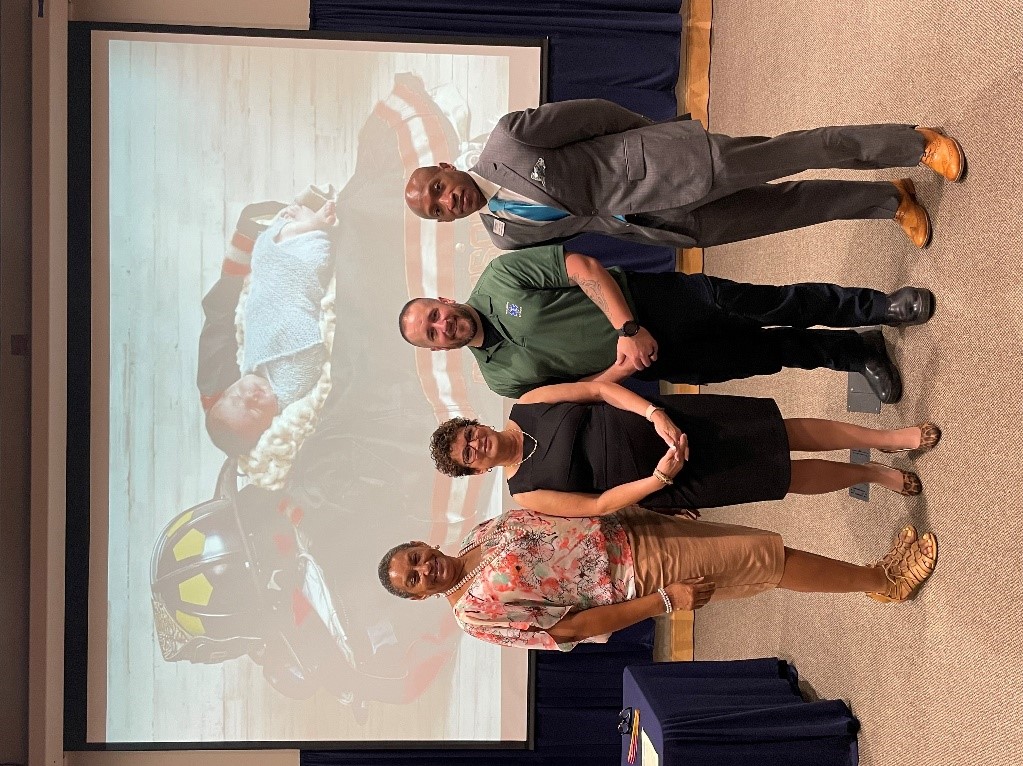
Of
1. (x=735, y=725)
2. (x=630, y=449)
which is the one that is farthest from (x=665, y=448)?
(x=735, y=725)

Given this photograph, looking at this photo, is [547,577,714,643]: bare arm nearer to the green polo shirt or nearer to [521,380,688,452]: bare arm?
[521,380,688,452]: bare arm

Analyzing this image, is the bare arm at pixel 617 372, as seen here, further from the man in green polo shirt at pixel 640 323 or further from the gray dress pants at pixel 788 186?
the gray dress pants at pixel 788 186

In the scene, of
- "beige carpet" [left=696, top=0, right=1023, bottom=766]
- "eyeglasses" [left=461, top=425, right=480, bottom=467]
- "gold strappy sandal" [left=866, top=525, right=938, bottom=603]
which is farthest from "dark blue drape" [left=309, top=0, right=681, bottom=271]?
"eyeglasses" [left=461, top=425, right=480, bottom=467]

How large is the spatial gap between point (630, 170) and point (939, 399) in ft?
3.85

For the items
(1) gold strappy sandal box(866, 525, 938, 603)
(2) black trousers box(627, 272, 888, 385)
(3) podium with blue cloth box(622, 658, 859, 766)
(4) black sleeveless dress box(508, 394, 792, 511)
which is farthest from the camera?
(3) podium with blue cloth box(622, 658, 859, 766)

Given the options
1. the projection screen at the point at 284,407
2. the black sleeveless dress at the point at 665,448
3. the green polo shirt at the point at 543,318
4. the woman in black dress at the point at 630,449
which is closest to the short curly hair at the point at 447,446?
the woman in black dress at the point at 630,449

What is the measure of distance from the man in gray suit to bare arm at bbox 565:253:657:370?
0.39 feet

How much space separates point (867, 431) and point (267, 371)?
3026mm

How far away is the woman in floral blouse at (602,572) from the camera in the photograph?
2531 millimetres

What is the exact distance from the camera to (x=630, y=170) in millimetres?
2432

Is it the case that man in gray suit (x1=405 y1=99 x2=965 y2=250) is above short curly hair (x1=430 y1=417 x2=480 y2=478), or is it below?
above

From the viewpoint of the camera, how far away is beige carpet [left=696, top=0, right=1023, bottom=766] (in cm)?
229

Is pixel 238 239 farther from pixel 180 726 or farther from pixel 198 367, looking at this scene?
pixel 180 726

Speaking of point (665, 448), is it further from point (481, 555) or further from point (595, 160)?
point (595, 160)
